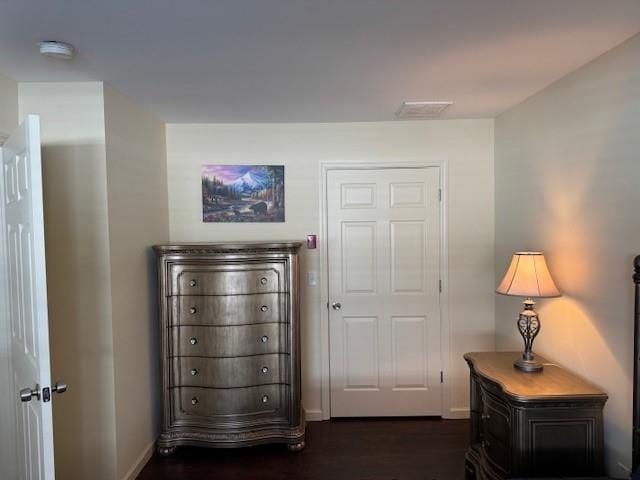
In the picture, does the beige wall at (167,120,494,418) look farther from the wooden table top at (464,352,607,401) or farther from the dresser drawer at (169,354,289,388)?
the wooden table top at (464,352,607,401)

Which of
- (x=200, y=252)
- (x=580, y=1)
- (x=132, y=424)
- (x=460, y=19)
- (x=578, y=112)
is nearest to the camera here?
(x=580, y=1)

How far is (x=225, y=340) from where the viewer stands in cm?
278

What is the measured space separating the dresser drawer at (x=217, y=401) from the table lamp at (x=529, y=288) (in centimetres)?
169

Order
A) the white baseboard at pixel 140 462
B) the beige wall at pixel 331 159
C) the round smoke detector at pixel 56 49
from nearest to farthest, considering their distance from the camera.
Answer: the round smoke detector at pixel 56 49, the white baseboard at pixel 140 462, the beige wall at pixel 331 159

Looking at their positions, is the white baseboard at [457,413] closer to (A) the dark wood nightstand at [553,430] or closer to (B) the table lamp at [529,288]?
(B) the table lamp at [529,288]

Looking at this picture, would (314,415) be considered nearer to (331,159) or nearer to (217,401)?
(217,401)

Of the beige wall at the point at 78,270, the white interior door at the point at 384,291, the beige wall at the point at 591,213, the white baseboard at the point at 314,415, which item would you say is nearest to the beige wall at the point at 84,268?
the beige wall at the point at 78,270

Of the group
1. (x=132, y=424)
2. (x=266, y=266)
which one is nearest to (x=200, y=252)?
(x=266, y=266)

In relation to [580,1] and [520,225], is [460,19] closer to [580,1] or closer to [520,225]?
[580,1]

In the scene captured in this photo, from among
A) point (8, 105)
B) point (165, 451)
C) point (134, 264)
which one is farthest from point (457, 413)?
point (8, 105)

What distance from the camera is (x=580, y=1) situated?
153cm

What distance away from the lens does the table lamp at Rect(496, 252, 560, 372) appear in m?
2.24

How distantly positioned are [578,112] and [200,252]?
2.41 m

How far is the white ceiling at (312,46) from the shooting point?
1.56 meters
